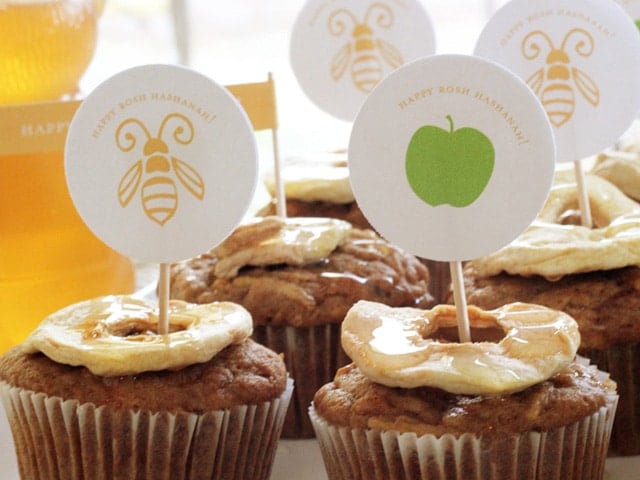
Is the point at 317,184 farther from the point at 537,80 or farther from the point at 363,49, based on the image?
the point at 537,80

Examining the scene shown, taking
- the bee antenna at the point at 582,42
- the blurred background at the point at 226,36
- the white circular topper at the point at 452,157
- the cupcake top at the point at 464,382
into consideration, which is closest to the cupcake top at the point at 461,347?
the cupcake top at the point at 464,382

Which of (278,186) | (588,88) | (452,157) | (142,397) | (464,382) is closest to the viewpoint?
(464,382)

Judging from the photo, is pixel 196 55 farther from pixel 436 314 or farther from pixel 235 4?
pixel 436 314

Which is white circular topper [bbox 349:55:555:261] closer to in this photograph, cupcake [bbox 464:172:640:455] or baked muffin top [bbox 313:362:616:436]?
baked muffin top [bbox 313:362:616:436]

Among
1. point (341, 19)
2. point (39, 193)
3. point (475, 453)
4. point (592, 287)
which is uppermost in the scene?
point (341, 19)

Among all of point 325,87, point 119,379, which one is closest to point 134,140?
point 119,379

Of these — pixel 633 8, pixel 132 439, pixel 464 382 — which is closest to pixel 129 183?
pixel 132 439
